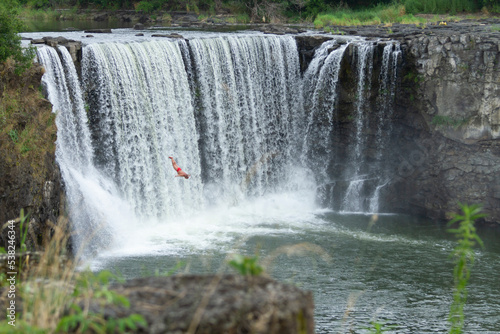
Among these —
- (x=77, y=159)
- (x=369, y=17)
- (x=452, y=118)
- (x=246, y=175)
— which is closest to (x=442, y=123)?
(x=452, y=118)

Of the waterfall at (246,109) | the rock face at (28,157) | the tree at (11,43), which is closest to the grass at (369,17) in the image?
the waterfall at (246,109)

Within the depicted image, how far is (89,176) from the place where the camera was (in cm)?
1541

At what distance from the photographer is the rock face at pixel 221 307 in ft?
10.7

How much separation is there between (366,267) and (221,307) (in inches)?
422

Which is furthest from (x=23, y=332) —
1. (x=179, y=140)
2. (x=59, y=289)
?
(x=179, y=140)

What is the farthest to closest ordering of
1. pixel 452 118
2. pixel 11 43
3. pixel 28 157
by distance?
pixel 452 118, pixel 11 43, pixel 28 157

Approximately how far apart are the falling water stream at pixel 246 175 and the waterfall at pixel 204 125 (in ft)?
0.12

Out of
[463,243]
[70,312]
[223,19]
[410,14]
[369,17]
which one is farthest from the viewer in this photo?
[223,19]

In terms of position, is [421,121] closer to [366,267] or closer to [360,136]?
[360,136]

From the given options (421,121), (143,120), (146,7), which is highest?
(146,7)

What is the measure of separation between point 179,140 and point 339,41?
20.2 ft

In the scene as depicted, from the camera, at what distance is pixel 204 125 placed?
1814cm

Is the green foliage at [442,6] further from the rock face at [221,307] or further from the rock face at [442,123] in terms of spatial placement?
the rock face at [221,307]

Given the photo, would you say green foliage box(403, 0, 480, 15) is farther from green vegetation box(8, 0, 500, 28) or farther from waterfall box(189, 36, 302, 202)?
waterfall box(189, 36, 302, 202)
